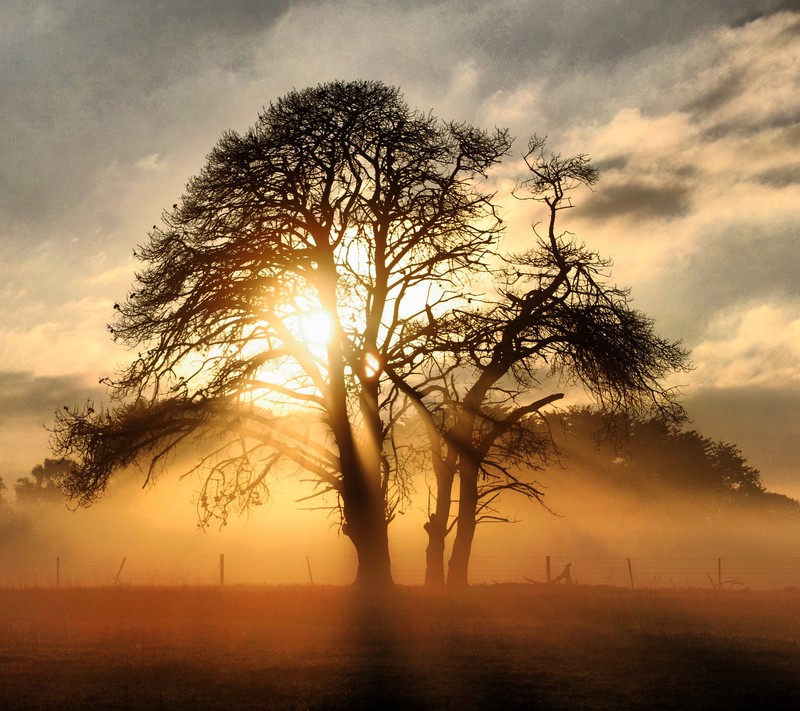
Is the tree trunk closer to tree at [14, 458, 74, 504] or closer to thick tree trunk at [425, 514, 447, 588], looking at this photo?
thick tree trunk at [425, 514, 447, 588]

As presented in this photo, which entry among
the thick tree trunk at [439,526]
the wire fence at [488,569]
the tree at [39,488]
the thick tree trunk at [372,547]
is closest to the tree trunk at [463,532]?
the thick tree trunk at [439,526]

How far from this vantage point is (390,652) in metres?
16.2

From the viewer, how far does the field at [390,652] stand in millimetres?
12656

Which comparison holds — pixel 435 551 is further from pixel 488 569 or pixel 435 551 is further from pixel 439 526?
pixel 488 569

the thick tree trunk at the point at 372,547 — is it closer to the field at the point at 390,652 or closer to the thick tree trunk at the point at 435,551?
the field at the point at 390,652

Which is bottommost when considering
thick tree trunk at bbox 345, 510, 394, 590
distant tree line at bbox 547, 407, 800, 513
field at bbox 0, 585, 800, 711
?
field at bbox 0, 585, 800, 711

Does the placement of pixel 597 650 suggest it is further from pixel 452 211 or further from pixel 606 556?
pixel 606 556

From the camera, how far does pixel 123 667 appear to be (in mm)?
14852

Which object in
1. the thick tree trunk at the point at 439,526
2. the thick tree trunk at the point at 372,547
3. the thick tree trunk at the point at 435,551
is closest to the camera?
the thick tree trunk at the point at 372,547

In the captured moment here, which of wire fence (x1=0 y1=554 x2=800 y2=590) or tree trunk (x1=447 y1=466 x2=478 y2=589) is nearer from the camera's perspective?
tree trunk (x1=447 y1=466 x2=478 y2=589)

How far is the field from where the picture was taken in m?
12.7

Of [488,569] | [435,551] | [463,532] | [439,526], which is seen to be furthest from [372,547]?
[488,569]

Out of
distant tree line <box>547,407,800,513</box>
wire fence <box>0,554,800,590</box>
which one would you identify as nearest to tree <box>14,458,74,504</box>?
wire fence <box>0,554,800,590</box>

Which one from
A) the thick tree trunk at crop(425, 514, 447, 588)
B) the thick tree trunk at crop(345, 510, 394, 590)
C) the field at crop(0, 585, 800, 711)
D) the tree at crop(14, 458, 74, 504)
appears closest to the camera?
the field at crop(0, 585, 800, 711)
